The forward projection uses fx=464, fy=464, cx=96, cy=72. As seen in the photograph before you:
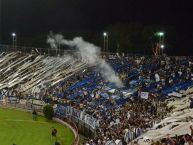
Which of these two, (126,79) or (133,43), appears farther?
(133,43)

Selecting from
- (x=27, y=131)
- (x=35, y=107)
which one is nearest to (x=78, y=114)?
(x=27, y=131)

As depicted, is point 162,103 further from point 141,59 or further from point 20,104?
point 20,104

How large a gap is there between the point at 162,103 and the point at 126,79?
1162 cm

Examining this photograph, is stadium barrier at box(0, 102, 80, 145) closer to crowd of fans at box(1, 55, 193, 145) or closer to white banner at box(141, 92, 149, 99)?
crowd of fans at box(1, 55, 193, 145)

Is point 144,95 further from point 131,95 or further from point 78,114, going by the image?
point 78,114

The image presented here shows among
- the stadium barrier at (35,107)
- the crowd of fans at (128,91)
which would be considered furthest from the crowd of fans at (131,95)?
the stadium barrier at (35,107)

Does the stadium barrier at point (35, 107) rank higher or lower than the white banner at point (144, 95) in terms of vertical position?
lower

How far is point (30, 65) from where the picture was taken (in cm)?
6372

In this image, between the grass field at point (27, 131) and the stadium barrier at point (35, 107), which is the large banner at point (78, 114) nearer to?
the stadium barrier at point (35, 107)

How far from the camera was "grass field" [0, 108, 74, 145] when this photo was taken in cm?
3628

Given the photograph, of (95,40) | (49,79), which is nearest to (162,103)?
(49,79)

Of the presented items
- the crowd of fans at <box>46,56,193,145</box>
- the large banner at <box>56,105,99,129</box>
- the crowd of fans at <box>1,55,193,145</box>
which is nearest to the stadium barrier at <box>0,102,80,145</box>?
the large banner at <box>56,105,99,129</box>

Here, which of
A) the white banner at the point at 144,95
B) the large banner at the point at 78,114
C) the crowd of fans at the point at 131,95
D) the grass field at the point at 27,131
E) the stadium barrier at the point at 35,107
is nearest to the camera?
the crowd of fans at the point at 131,95

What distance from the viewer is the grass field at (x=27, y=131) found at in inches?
1428
